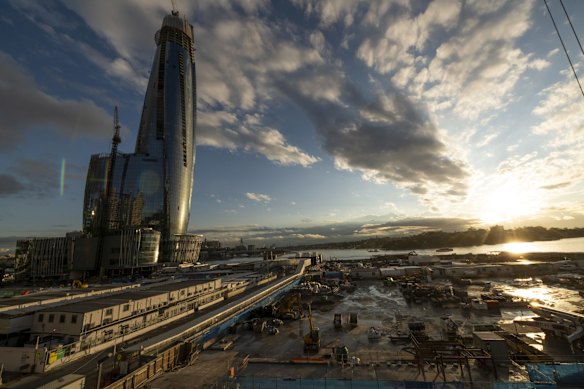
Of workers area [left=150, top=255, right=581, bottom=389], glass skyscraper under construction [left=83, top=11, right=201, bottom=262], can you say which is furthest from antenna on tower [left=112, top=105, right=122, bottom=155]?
workers area [left=150, top=255, right=581, bottom=389]

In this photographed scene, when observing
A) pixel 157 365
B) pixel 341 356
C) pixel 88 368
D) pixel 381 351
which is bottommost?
pixel 381 351

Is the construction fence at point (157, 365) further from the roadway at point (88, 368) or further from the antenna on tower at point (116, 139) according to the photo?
the antenna on tower at point (116, 139)

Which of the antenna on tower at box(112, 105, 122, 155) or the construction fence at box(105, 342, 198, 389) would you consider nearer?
the construction fence at box(105, 342, 198, 389)

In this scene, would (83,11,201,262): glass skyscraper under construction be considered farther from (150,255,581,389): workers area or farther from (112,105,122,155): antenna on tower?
(150,255,581,389): workers area

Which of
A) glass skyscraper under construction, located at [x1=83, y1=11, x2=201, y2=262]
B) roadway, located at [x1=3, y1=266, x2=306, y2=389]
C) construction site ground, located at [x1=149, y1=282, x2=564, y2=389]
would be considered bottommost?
construction site ground, located at [x1=149, y1=282, x2=564, y2=389]

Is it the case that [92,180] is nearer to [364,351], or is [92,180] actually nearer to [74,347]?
[74,347]

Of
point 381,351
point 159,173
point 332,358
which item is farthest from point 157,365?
point 159,173

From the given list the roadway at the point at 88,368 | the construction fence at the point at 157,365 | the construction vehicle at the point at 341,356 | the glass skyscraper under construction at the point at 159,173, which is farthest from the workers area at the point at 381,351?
the glass skyscraper under construction at the point at 159,173

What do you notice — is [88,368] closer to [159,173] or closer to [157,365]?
[157,365]
